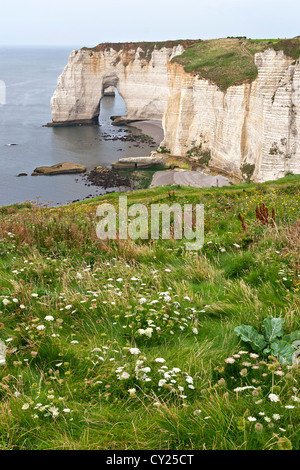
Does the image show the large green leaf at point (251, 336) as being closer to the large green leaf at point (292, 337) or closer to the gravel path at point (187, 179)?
the large green leaf at point (292, 337)

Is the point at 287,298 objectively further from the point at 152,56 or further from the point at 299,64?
the point at 152,56

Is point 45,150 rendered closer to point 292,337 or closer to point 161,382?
point 292,337

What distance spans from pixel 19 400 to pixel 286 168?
36.5m

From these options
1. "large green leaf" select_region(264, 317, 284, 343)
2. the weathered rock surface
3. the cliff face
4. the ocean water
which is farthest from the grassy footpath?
the weathered rock surface

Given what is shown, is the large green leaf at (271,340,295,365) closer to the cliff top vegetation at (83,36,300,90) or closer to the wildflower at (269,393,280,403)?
the wildflower at (269,393,280,403)

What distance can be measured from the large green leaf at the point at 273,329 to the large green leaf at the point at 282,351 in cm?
9

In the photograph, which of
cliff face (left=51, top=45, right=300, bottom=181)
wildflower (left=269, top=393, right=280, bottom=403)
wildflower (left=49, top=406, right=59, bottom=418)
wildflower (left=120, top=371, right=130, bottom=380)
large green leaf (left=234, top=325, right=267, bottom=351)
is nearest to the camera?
wildflower (left=269, top=393, right=280, bottom=403)

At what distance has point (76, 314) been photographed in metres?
5.58

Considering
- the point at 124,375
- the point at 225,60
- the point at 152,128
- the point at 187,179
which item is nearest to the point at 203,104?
the point at 225,60

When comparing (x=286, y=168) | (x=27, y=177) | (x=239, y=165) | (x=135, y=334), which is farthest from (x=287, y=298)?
(x=27, y=177)

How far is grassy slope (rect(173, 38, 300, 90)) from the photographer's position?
47719 millimetres

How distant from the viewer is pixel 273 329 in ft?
15.5

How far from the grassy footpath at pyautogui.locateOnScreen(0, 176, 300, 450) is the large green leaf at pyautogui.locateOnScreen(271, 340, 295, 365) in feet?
0.22

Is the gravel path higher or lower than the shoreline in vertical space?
lower
